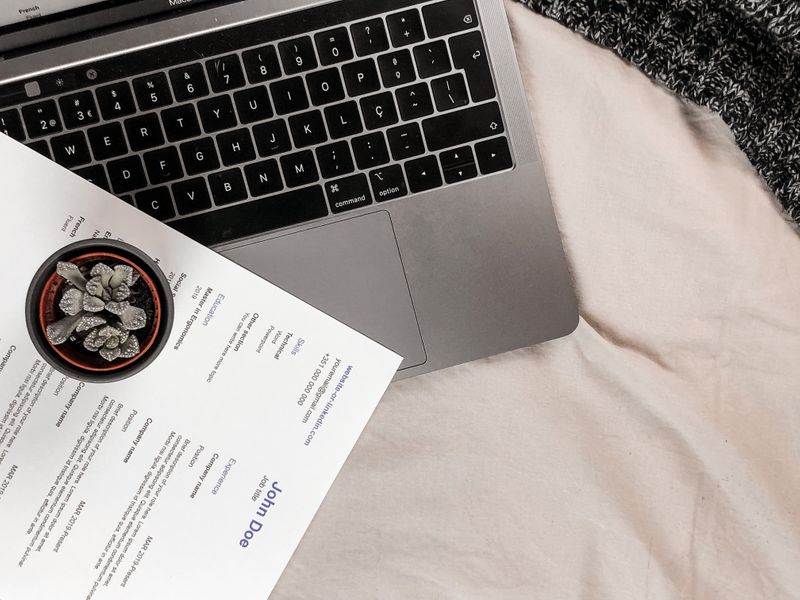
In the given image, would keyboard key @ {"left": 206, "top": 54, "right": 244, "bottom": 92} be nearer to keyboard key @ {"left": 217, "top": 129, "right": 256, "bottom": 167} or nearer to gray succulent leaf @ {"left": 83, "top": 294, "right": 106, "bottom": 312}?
keyboard key @ {"left": 217, "top": 129, "right": 256, "bottom": 167}

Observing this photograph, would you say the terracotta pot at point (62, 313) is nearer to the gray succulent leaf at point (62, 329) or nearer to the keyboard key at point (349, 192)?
the gray succulent leaf at point (62, 329)

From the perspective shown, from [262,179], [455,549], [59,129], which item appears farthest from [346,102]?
[455,549]

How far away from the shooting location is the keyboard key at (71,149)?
46 centimetres

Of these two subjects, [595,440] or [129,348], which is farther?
[595,440]

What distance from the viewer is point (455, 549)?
1.71 feet

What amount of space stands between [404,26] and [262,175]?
0.13 m

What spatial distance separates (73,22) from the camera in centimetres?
45

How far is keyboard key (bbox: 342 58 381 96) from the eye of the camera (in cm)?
46

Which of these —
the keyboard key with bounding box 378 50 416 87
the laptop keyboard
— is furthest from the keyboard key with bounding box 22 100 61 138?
the keyboard key with bounding box 378 50 416 87

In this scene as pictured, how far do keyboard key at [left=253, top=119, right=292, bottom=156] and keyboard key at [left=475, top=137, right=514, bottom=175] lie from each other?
12 centimetres

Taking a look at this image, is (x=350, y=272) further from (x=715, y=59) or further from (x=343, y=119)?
(x=715, y=59)

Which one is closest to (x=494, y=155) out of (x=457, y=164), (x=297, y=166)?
(x=457, y=164)

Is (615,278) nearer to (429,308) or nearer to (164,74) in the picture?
(429,308)

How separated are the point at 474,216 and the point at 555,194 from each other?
0.08 metres
